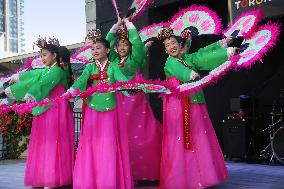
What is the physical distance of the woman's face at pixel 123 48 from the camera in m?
4.76

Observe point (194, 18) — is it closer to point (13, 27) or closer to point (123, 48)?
point (123, 48)

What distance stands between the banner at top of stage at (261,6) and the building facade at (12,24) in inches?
2462

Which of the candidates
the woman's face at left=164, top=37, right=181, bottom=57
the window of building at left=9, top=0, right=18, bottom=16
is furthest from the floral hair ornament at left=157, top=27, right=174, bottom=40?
the window of building at left=9, top=0, right=18, bottom=16

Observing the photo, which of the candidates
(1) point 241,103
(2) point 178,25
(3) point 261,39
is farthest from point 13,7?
(3) point 261,39

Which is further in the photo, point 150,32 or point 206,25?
point 150,32

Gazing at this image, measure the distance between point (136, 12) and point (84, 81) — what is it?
898mm

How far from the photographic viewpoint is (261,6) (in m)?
5.99

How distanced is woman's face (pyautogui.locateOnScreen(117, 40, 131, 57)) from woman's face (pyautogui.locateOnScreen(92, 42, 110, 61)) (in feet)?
1.80

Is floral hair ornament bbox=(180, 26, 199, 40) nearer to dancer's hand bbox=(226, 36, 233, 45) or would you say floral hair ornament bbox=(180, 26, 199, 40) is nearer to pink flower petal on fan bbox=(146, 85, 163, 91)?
dancer's hand bbox=(226, 36, 233, 45)

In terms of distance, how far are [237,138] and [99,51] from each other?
381 centimetres

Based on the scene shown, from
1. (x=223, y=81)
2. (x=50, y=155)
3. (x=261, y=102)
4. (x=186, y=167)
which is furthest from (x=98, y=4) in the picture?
(x=186, y=167)

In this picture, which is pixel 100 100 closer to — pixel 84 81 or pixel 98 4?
pixel 84 81

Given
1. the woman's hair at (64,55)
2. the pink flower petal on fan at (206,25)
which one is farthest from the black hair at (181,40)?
the woman's hair at (64,55)

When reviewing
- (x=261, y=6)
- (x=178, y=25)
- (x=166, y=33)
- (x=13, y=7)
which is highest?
(x=13, y=7)
